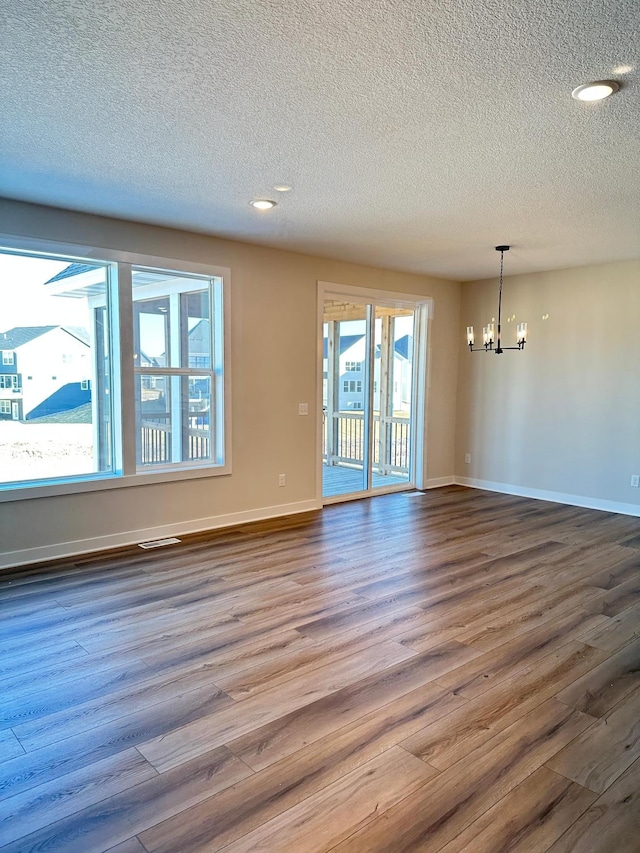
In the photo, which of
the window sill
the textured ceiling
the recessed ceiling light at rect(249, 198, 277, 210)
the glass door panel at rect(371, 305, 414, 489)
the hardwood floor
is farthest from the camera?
the glass door panel at rect(371, 305, 414, 489)

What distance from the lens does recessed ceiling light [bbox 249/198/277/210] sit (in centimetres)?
380

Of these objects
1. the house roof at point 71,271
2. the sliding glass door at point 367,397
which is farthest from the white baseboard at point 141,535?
the house roof at point 71,271

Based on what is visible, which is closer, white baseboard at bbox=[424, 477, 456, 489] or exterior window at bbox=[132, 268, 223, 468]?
exterior window at bbox=[132, 268, 223, 468]

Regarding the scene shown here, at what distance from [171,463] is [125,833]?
347cm

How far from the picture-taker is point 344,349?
6.43 meters

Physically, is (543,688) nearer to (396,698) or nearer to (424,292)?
(396,698)

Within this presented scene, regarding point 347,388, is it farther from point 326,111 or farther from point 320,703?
point 320,703

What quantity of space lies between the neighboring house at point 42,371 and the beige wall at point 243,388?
0.71 meters

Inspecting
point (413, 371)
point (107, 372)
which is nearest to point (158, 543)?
point (107, 372)

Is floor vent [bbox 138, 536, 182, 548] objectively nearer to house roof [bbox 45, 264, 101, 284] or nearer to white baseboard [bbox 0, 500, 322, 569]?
white baseboard [bbox 0, 500, 322, 569]

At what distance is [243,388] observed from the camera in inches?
206

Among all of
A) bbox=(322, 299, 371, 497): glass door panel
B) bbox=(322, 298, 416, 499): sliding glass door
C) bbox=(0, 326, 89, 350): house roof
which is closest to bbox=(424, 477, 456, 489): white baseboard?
bbox=(322, 298, 416, 499): sliding glass door

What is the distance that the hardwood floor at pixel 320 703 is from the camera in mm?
1762

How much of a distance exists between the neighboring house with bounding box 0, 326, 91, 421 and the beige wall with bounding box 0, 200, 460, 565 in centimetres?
71
